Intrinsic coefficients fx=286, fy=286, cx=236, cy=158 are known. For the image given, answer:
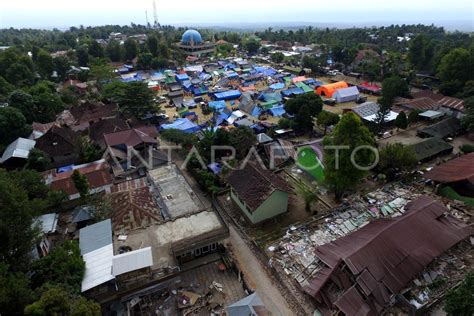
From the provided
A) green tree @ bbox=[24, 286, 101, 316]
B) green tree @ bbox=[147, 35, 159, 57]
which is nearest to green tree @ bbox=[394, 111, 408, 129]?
green tree @ bbox=[24, 286, 101, 316]

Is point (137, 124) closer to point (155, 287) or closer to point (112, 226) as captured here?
point (112, 226)

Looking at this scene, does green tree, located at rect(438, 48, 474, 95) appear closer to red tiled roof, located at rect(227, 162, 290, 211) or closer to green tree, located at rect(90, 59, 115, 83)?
red tiled roof, located at rect(227, 162, 290, 211)

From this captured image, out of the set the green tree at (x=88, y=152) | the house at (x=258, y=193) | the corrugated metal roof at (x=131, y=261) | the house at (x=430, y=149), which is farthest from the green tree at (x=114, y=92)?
the house at (x=430, y=149)

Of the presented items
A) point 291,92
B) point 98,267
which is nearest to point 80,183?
point 98,267

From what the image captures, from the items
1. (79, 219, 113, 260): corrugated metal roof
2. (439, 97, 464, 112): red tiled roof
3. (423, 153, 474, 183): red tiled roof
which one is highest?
(439, 97, 464, 112): red tiled roof

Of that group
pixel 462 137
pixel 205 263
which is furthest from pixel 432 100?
pixel 205 263

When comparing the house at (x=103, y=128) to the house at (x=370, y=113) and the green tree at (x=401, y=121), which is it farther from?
the green tree at (x=401, y=121)
